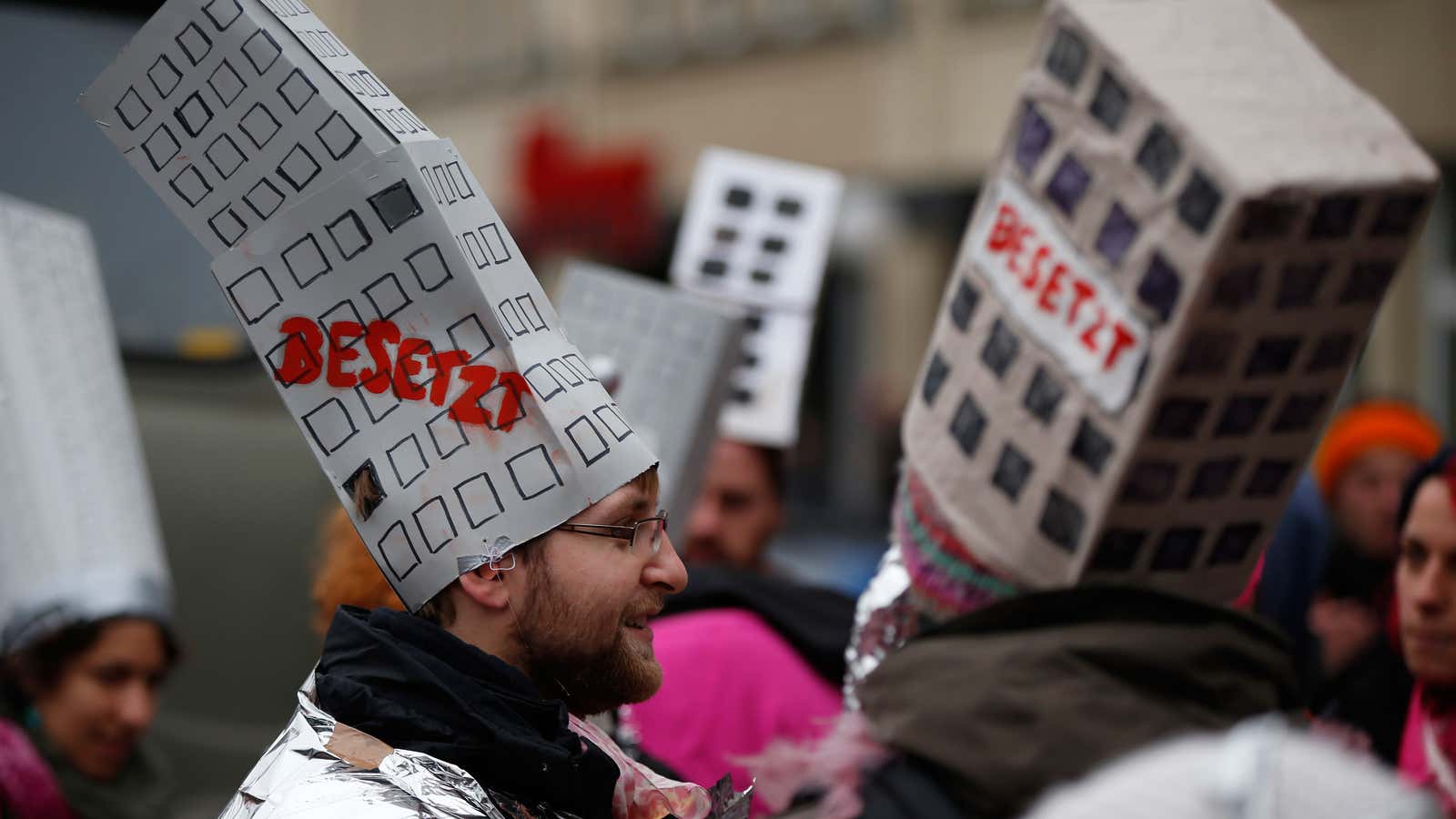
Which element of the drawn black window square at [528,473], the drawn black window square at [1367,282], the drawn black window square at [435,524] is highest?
the drawn black window square at [1367,282]

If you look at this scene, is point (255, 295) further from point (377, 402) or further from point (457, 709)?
point (457, 709)

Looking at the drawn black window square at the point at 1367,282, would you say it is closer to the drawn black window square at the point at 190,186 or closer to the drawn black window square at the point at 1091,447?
the drawn black window square at the point at 1091,447

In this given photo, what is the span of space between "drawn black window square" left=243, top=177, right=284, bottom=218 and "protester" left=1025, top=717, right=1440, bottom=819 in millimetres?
1247

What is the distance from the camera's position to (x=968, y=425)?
1663 millimetres

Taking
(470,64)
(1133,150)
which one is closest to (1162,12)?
(1133,150)

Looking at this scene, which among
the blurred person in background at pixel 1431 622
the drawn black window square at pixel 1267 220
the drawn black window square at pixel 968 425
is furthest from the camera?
the blurred person in background at pixel 1431 622

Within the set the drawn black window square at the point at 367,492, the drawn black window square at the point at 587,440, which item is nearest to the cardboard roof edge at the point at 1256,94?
the drawn black window square at the point at 587,440

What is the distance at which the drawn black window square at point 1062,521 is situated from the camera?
153 centimetres

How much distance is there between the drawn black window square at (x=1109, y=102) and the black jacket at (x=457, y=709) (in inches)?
35.5

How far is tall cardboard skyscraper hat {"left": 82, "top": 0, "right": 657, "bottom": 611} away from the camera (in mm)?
1898

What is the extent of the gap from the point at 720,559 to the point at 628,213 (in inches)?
572

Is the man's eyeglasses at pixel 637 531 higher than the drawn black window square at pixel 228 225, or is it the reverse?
the drawn black window square at pixel 228 225

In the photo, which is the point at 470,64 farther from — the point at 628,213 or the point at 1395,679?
the point at 1395,679

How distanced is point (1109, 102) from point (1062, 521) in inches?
16.1
